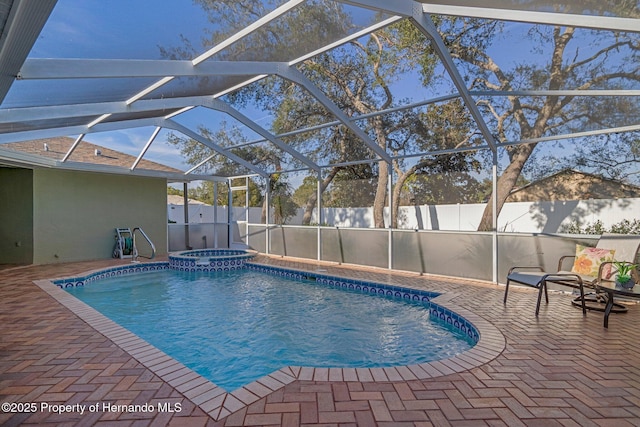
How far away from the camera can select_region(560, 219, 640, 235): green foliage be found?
7.66m

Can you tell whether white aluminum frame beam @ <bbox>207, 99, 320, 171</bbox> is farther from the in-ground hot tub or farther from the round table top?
the round table top

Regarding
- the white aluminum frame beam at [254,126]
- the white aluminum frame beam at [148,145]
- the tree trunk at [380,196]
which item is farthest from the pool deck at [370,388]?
the tree trunk at [380,196]

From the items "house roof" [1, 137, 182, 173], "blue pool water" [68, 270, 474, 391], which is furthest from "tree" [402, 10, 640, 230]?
"house roof" [1, 137, 182, 173]

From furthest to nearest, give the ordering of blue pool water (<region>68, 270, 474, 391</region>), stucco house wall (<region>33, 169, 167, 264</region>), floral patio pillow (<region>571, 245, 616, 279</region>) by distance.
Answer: stucco house wall (<region>33, 169, 167, 264</region>), floral patio pillow (<region>571, 245, 616, 279</region>), blue pool water (<region>68, 270, 474, 391</region>)

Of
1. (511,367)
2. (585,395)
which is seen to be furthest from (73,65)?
(585,395)

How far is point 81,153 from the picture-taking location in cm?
1017

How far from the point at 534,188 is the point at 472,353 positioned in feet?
24.6

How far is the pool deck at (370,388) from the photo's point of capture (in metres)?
2.33

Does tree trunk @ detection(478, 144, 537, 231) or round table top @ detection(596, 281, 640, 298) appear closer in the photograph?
round table top @ detection(596, 281, 640, 298)

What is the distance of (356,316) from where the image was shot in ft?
18.5

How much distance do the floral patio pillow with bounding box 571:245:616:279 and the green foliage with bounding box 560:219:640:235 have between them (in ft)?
10.0

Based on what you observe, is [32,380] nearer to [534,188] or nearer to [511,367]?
[511,367]

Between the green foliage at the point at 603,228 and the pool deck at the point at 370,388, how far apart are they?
15.1ft

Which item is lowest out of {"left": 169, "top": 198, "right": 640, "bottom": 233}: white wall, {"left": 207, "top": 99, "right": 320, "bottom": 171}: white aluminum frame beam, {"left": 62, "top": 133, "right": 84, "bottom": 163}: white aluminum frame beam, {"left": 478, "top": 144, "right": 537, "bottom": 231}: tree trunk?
{"left": 169, "top": 198, "right": 640, "bottom": 233}: white wall
